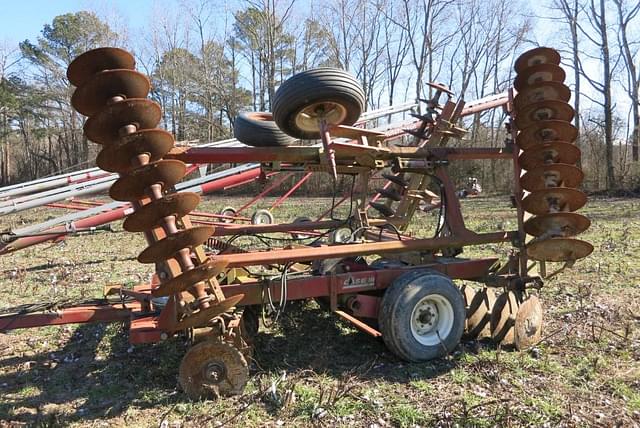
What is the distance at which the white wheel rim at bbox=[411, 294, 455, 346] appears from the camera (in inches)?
176

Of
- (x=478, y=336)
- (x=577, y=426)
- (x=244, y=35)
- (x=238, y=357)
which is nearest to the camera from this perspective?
(x=577, y=426)

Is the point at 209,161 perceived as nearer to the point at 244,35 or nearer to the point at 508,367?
the point at 508,367

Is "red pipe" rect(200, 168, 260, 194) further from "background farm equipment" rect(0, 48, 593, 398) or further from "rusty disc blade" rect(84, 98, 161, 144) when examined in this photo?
"rusty disc blade" rect(84, 98, 161, 144)

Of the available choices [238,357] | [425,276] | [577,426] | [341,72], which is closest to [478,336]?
[425,276]

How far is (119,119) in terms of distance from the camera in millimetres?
3385

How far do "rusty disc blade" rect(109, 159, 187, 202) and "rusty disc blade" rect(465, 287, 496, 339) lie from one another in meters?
3.08

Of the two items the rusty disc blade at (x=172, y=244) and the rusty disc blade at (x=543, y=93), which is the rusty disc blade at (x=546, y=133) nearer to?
the rusty disc blade at (x=543, y=93)

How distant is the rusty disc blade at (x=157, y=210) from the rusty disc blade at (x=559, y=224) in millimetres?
3200

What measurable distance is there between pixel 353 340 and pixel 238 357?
1588 millimetres

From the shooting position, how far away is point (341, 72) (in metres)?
4.29

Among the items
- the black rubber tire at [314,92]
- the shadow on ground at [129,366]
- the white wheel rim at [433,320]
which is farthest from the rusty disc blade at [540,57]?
the shadow on ground at [129,366]

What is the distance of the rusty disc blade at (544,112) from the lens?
4.84m

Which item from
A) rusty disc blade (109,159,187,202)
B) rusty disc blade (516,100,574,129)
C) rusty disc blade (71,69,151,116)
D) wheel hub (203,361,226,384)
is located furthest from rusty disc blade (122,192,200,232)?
rusty disc blade (516,100,574,129)

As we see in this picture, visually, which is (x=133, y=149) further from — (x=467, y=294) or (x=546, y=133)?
(x=546, y=133)
